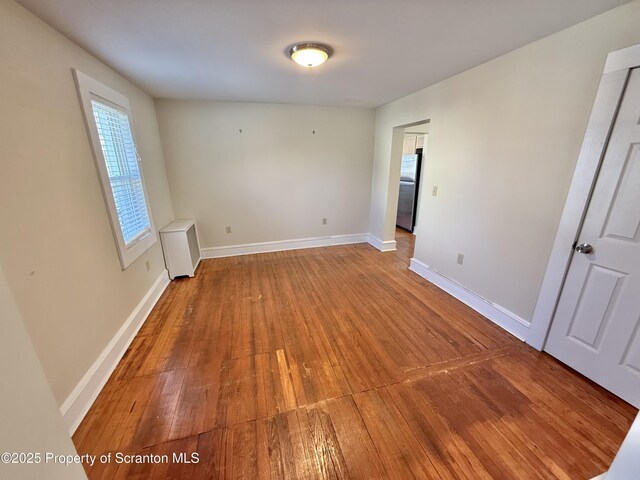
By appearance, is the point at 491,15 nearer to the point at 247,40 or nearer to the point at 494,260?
the point at 247,40

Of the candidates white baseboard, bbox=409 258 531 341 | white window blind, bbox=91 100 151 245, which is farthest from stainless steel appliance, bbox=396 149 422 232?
white window blind, bbox=91 100 151 245

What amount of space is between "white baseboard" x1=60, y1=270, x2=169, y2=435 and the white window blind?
2.29ft

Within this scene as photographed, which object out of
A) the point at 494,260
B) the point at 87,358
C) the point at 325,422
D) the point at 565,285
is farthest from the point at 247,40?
the point at 565,285

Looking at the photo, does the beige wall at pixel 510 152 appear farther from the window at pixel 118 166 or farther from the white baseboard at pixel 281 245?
the window at pixel 118 166

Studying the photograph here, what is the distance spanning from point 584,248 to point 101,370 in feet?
11.2

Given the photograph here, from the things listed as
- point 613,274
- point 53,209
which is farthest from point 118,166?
point 613,274

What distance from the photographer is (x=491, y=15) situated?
5.07 feet

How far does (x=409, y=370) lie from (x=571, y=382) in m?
1.09

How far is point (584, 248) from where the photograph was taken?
1.74 metres

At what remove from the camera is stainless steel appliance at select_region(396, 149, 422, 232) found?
5.31 meters

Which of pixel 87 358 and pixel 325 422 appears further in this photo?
pixel 87 358

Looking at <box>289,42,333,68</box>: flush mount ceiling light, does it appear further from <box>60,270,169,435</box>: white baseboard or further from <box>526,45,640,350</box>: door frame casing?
<box>60,270,169,435</box>: white baseboard

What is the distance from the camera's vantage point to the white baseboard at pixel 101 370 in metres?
1.47

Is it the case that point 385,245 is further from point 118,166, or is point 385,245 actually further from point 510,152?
point 118,166
